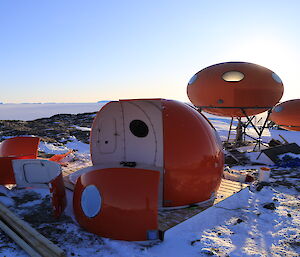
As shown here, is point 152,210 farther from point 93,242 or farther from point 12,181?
point 12,181

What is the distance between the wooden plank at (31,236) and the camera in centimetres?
360

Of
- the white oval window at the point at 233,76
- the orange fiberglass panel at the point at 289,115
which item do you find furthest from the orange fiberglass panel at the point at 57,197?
the orange fiberglass panel at the point at 289,115

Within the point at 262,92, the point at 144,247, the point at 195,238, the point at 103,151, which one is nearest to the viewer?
the point at 144,247

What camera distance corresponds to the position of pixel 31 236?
4.05 metres

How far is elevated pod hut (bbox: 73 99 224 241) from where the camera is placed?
13.7ft

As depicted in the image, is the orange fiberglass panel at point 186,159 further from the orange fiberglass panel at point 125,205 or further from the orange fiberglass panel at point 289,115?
the orange fiberglass panel at point 289,115

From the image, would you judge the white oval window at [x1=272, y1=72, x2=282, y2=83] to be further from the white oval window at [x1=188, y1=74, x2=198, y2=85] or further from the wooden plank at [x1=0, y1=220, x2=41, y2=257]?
the wooden plank at [x1=0, y1=220, x2=41, y2=257]

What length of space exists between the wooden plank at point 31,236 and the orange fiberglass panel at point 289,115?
52.3 feet

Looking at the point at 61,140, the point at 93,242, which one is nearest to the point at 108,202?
the point at 93,242

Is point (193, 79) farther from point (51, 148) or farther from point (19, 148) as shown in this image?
point (19, 148)

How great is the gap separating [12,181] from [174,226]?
518cm

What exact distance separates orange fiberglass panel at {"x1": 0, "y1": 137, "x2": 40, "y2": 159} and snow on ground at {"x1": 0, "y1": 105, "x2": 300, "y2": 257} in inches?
59.4

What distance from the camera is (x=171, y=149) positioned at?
500 centimetres

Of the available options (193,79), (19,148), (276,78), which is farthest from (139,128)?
(276,78)
